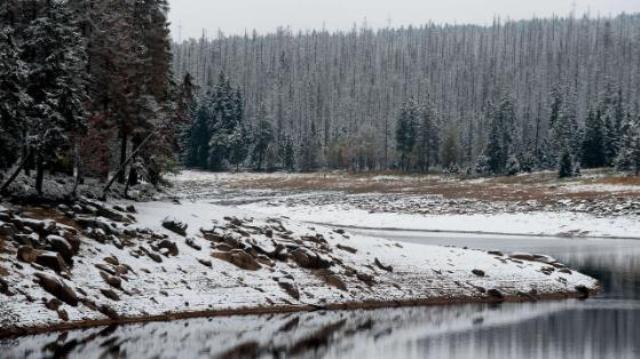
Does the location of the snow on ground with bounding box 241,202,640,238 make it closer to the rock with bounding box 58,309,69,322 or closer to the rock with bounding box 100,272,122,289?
the rock with bounding box 100,272,122,289

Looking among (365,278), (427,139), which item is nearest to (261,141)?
(427,139)

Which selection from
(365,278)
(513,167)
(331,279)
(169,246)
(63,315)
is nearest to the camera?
(63,315)

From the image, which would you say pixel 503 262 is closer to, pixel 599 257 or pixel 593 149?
pixel 599 257

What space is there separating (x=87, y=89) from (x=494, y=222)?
1709 inches

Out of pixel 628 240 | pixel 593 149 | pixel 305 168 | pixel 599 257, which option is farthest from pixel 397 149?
A: pixel 599 257

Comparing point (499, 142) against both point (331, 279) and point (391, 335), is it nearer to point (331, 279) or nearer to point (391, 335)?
point (331, 279)

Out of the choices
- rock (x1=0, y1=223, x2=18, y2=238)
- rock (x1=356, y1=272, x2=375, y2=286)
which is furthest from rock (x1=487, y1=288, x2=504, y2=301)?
rock (x1=0, y1=223, x2=18, y2=238)

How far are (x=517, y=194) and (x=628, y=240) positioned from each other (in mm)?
21977

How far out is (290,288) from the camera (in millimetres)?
34219

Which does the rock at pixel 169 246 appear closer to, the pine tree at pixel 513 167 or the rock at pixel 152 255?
the rock at pixel 152 255

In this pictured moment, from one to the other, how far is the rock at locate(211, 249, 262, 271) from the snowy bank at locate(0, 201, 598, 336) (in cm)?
5

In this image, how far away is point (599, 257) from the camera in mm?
52562

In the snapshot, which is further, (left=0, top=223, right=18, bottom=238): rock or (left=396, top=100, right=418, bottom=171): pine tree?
(left=396, top=100, right=418, bottom=171): pine tree

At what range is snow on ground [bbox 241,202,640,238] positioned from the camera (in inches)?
2731
